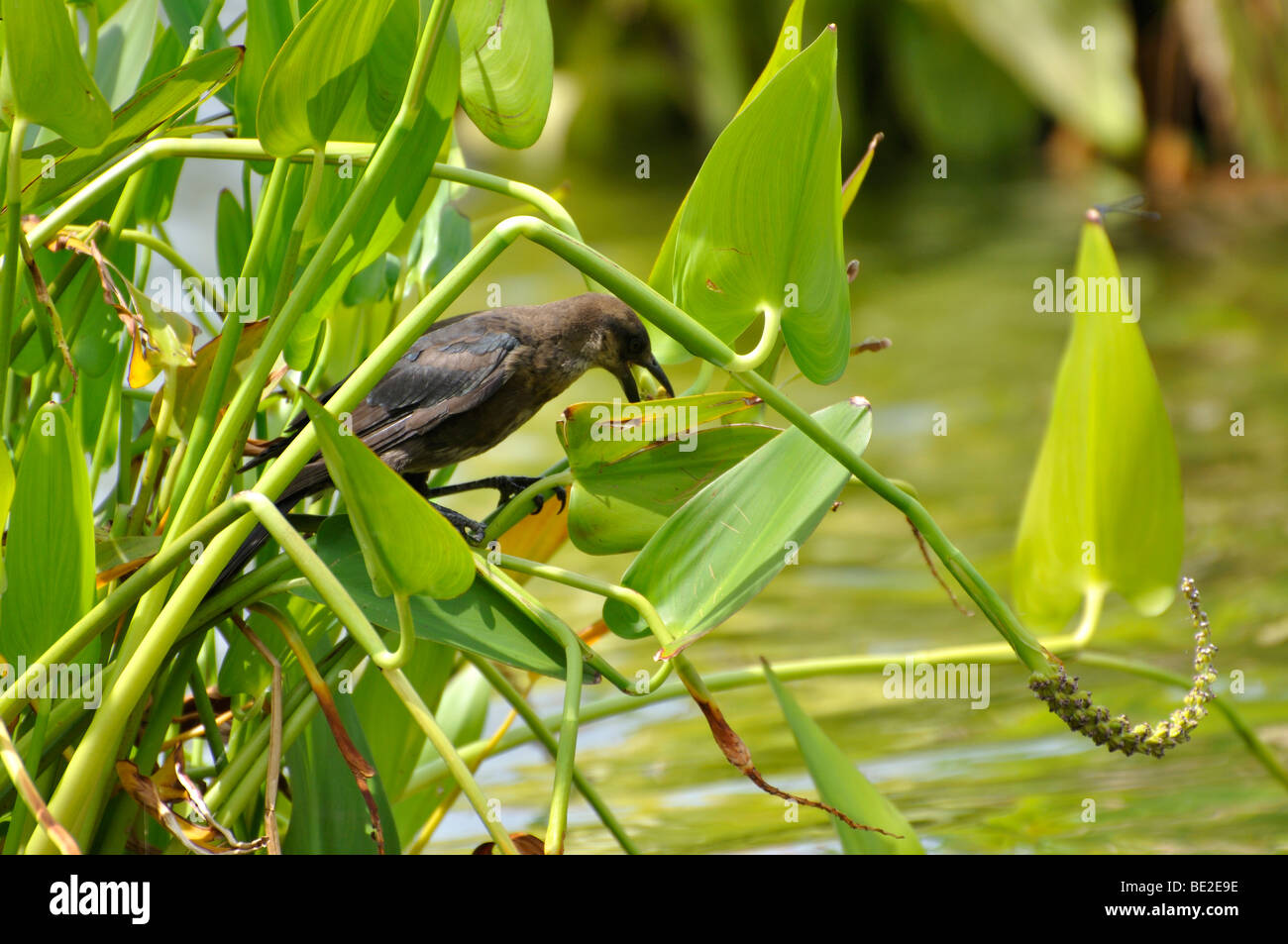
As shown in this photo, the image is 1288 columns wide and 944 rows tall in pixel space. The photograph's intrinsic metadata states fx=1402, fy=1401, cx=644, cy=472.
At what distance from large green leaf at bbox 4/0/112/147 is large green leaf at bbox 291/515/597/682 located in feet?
1.09

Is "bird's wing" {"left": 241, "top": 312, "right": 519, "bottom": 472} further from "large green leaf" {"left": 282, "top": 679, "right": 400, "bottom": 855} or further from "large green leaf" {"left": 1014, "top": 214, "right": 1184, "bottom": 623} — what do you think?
"large green leaf" {"left": 1014, "top": 214, "right": 1184, "bottom": 623}

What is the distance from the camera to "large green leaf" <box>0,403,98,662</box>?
868 millimetres

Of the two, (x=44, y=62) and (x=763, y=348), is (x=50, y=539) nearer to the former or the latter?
(x=44, y=62)

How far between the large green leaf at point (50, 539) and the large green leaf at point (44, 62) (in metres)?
0.19

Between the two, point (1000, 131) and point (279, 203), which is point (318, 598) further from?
point (1000, 131)

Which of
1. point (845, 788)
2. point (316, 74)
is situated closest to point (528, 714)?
point (845, 788)

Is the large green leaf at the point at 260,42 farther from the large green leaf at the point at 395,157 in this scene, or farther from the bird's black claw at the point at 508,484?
the bird's black claw at the point at 508,484

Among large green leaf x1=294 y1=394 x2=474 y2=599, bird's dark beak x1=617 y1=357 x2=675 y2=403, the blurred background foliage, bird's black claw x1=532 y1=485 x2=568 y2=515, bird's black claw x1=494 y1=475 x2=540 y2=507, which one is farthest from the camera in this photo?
the blurred background foliage

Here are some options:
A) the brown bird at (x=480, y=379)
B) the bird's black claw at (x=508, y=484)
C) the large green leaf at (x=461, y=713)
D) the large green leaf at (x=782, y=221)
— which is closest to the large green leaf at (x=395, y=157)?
the large green leaf at (x=782, y=221)

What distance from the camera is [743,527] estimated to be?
0.90 metres

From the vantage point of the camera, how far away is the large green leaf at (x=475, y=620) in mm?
904

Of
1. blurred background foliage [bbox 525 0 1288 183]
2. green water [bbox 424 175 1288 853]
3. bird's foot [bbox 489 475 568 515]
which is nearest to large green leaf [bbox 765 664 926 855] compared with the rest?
bird's foot [bbox 489 475 568 515]

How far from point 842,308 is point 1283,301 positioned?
14.2ft

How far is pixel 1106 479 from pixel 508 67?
2.01ft
